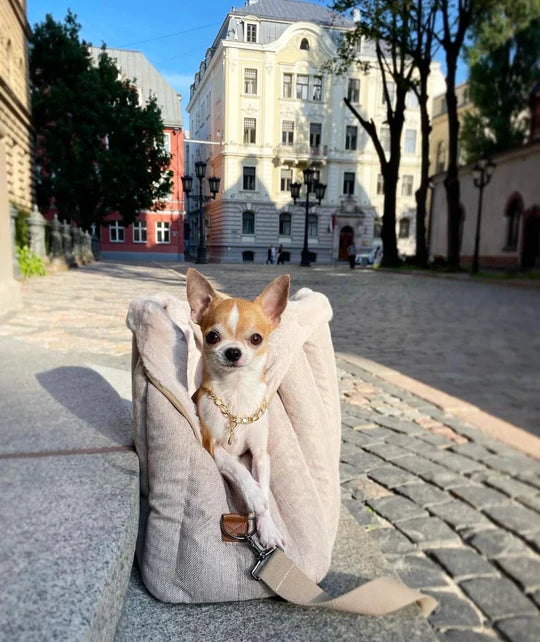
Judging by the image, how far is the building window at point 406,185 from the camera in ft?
142

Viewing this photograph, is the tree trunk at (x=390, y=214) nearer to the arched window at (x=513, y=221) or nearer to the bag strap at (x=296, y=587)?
the arched window at (x=513, y=221)

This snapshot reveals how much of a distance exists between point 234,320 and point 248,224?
175cm

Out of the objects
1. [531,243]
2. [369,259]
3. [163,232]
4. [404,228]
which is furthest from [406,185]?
[163,232]

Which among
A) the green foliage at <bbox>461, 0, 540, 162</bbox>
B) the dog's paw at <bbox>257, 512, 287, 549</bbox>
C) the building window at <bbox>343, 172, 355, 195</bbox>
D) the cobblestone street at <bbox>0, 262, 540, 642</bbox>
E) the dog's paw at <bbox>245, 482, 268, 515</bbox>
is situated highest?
the green foliage at <bbox>461, 0, 540, 162</bbox>

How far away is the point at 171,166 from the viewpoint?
3432 millimetres

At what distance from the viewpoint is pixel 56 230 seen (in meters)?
18.8

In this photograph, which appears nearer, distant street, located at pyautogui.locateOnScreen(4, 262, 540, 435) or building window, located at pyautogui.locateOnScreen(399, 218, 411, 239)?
distant street, located at pyautogui.locateOnScreen(4, 262, 540, 435)

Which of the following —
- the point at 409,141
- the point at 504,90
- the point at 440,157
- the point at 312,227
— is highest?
the point at 504,90

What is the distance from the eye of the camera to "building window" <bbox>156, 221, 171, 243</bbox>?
365 centimetres

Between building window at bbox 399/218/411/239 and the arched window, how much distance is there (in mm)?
Answer: 18692

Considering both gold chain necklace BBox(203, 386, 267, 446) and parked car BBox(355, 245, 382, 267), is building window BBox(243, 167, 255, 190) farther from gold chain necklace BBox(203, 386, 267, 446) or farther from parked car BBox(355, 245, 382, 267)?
parked car BBox(355, 245, 382, 267)

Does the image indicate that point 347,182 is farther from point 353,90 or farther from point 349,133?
point 353,90

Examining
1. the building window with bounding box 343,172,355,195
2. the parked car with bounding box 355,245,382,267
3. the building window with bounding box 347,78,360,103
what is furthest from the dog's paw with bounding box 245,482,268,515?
the parked car with bounding box 355,245,382,267

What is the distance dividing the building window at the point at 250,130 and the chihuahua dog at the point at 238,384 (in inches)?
52.8
